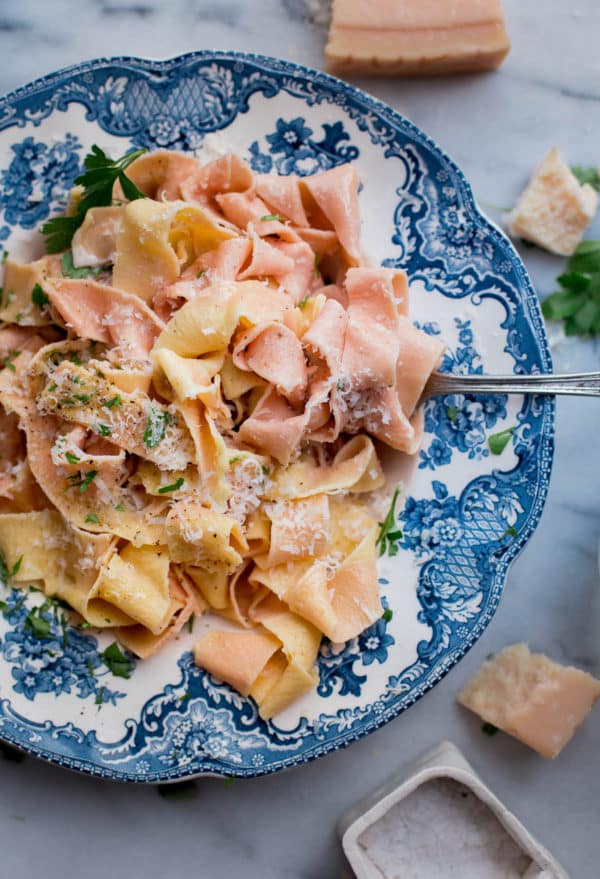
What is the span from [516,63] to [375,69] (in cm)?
62

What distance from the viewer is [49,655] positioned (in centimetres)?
286

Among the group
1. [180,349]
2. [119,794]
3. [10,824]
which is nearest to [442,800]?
[119,794]

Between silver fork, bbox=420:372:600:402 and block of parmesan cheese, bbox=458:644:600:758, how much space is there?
3.49 feet

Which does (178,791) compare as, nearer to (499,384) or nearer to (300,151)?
(499,384)

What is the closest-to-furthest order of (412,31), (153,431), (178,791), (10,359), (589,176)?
(153,431)
(10,359)
(178,791)
(412,31)
(589,176)

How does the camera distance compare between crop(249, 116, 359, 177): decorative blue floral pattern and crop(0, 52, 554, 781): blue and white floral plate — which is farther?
crop(249, 116, 359, 177): decorative blue floral pattern

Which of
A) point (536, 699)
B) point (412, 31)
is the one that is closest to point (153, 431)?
point (536, 699)

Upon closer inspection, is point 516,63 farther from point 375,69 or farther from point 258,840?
point 258,840

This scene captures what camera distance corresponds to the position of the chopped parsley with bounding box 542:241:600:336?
3375 mm

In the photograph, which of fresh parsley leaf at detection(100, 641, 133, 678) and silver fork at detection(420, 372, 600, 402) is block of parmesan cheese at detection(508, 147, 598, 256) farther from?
fresh parsley leaf at detection(100, 641, 133, 678)

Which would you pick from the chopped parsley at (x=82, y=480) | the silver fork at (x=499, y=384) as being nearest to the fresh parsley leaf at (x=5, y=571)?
the chopped parsley at (x=82, y=480)

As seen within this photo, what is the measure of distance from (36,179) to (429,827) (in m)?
2.79

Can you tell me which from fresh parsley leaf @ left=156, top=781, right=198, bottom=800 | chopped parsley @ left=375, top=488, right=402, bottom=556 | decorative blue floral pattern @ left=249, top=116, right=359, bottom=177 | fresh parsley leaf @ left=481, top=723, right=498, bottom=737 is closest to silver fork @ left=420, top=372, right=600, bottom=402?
chopped parsley @ left=375, top=488, right=402, bottom=556

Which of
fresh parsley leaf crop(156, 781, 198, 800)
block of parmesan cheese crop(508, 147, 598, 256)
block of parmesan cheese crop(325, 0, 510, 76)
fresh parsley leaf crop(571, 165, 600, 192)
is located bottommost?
fresh parsley leaf crop(156, 781, 198, 800)
